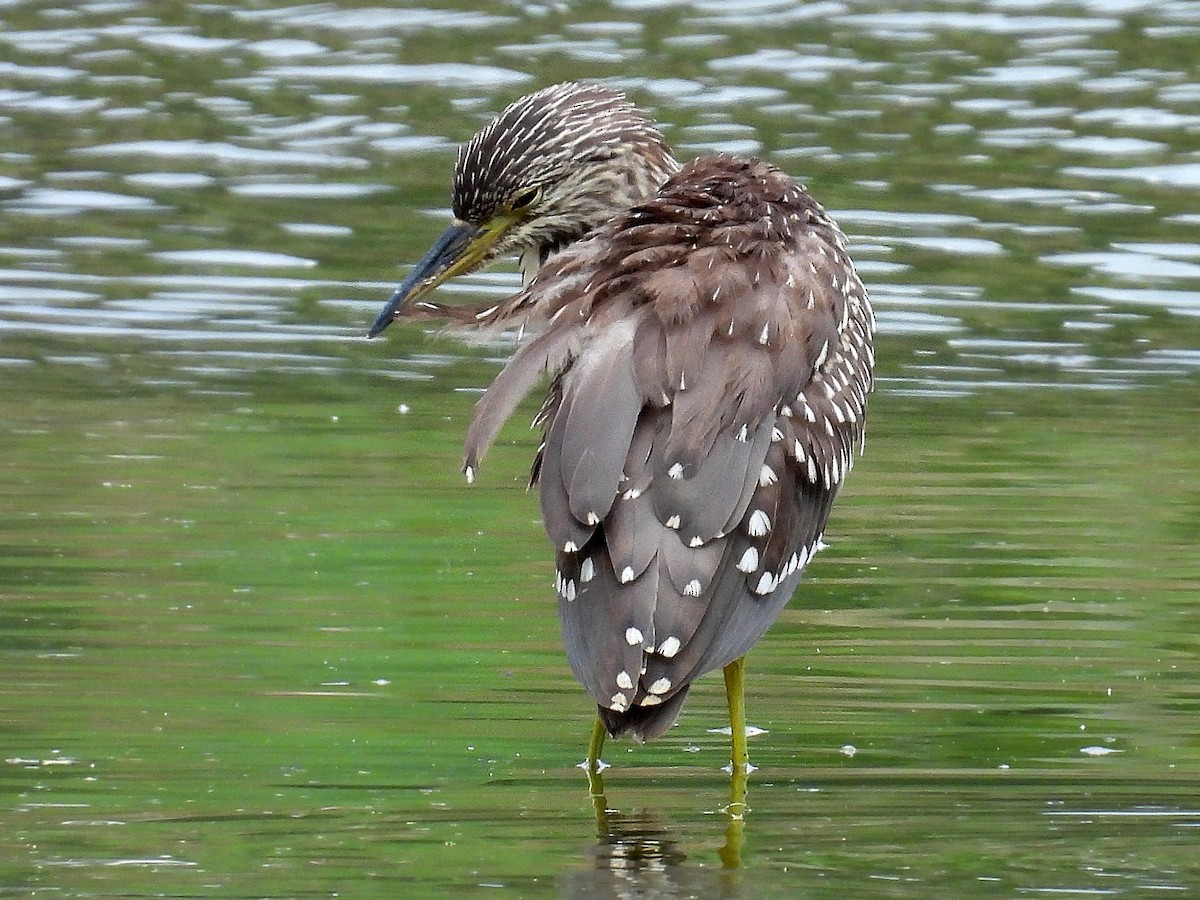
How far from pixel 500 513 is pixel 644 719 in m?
3.53

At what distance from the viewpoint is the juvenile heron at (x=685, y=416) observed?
6.60 meters

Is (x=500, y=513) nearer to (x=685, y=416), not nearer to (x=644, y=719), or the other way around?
(x=685, y=416)

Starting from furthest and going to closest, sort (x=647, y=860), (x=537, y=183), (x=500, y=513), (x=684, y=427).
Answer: (x=500, y=513), (x=537, y=183), (x=684, y=427), (x=647, y=860)

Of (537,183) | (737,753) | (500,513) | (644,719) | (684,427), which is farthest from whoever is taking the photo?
(500,513)

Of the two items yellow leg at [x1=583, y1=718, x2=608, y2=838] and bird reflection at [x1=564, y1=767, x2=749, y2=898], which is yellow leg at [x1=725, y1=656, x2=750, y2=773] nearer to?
bird reflection at [x1=564, y1=767, x2=749, y2=898]

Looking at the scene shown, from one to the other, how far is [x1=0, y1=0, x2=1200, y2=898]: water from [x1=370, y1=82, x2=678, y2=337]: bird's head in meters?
1.12

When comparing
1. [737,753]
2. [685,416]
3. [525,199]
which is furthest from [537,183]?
[737,753]

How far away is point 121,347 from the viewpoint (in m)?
12.7

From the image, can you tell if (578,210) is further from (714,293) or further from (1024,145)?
(1024,145)

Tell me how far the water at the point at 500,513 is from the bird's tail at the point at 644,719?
10.0 inches

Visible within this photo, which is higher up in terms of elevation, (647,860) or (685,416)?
(685,416)

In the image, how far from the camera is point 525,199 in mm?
8672

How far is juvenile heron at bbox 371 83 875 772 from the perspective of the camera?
6.60m

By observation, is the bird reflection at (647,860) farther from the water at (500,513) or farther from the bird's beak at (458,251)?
the bird's beak at (458,251)
